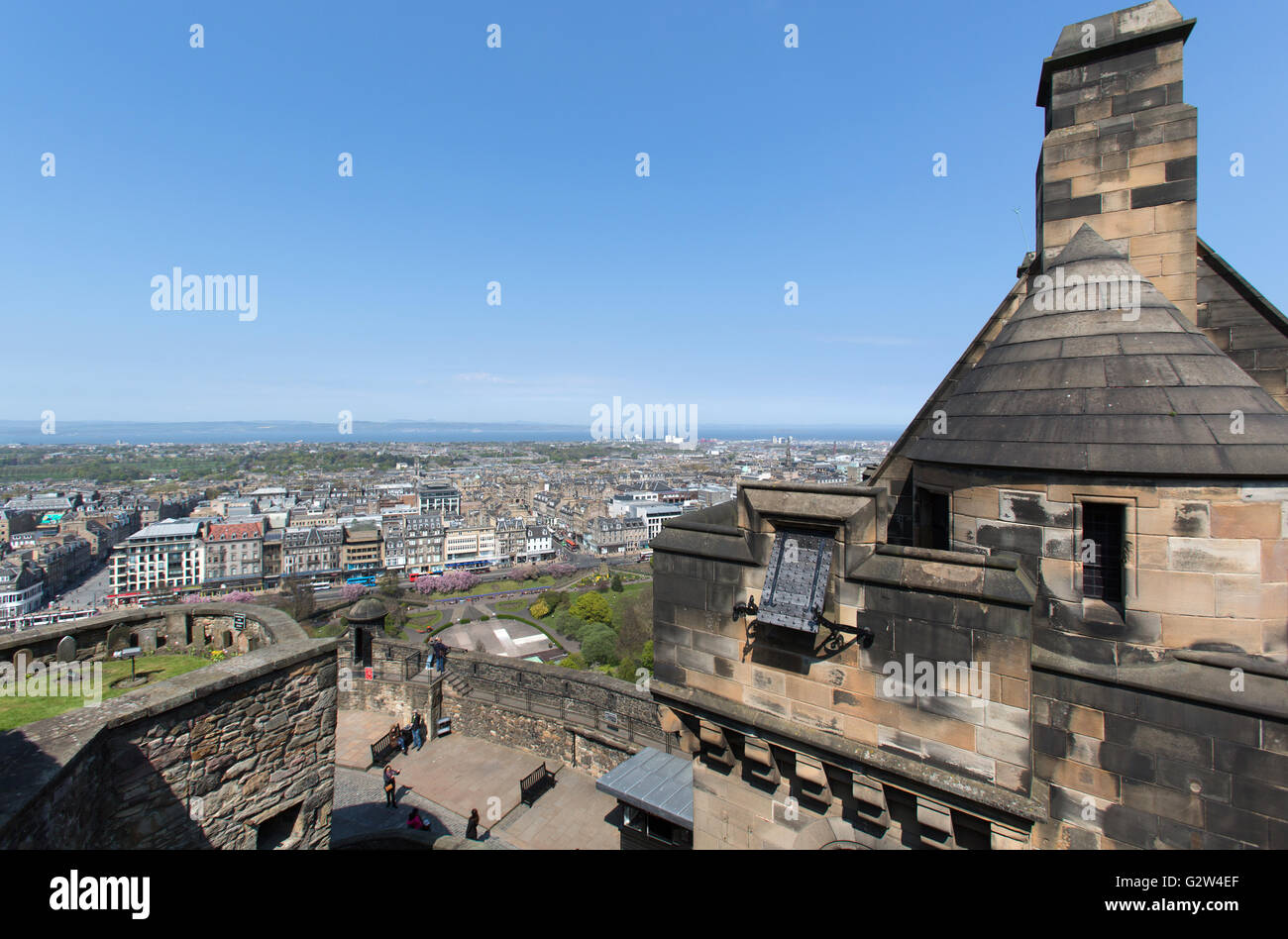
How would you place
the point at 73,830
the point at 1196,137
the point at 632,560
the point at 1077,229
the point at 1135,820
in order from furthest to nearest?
1. the point at 632,560
2. the point at 1077,229
3. the point at 1196,137
4. the point at 73,830
5. the point at 1135,820

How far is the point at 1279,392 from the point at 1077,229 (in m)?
2.72

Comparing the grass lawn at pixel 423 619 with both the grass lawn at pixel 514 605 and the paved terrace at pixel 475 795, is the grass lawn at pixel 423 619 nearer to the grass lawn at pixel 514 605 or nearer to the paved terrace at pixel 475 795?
the grass lawn at pixel 514 605

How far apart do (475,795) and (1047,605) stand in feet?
48.8

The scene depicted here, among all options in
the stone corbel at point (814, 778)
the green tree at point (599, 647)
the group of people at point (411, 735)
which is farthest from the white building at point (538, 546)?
the stone corbel at point (814, 778)

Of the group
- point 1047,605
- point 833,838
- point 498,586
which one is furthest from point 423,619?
point 1047,605

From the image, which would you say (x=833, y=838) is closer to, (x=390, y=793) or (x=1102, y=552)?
(x=1102, y=552)

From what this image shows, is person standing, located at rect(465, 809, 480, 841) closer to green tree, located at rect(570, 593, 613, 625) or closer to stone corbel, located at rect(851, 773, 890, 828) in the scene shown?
stone corbel, located at rect(851, 773, 890, 828)

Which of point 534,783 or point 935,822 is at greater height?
point 935,822

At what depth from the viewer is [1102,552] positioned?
17.5ft

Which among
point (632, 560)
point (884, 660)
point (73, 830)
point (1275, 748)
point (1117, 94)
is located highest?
point (1117, 94)

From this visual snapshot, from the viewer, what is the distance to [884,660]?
5.25m

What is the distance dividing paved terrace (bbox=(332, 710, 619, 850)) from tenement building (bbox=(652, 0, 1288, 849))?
9.21 meters
